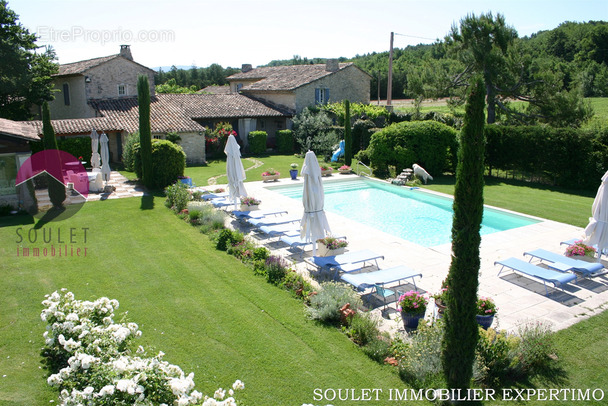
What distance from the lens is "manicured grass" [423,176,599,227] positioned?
16275mm

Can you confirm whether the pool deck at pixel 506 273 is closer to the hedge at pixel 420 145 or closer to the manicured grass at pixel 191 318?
the manicured grass at pixel 191 318

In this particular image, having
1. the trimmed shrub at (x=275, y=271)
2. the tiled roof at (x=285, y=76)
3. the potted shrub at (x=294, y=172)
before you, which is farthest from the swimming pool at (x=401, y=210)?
the tiled roof at (x=285, y=76)

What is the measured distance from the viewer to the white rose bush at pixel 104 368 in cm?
512

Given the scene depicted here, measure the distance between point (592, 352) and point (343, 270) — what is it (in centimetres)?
508

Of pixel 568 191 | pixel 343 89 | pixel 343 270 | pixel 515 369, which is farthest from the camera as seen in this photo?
pixel 343 89

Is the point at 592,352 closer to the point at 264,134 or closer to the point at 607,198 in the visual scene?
the point at 607,198

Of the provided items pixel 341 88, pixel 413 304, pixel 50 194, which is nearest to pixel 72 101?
pixel 50 194

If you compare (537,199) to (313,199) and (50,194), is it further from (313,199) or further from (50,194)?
(50,194)

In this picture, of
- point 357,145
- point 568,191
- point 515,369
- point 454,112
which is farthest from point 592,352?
point 454,112

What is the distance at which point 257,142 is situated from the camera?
33.6 metres

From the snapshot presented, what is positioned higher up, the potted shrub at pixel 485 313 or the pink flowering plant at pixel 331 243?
the pink flowering plant at pixel 331 243

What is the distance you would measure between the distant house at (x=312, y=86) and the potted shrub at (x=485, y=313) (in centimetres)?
2977

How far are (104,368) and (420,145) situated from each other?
21316 millimetres

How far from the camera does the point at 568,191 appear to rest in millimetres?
20312
